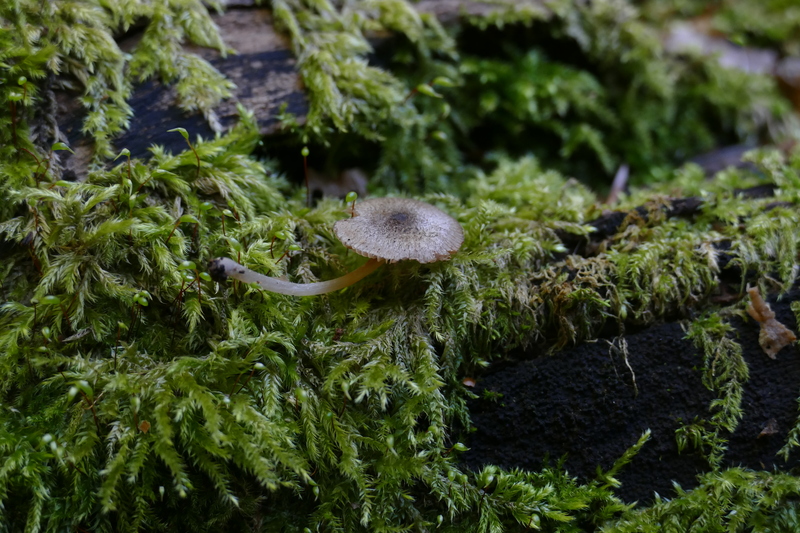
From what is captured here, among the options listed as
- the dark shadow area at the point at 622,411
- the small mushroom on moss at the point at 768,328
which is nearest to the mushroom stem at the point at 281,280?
the dark shadow area at the point at 622,411

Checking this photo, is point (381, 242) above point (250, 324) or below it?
above

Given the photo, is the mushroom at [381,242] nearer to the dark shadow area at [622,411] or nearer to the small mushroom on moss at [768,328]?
the dark shadow area at [622,411]

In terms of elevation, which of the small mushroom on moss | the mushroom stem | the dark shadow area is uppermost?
the mushroom stem

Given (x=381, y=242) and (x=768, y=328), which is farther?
(x=768, y=328)

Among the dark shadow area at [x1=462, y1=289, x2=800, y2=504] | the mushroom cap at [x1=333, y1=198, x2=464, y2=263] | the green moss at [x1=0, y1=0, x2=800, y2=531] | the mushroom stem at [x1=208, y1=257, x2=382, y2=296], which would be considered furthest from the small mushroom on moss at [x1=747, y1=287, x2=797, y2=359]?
the mushroom stem at [x1=208, y1=257, x2=382, y2=296]

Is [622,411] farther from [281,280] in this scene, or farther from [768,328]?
[281,280]

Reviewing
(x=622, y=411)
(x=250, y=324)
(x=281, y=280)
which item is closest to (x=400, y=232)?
(x=281, y=280)

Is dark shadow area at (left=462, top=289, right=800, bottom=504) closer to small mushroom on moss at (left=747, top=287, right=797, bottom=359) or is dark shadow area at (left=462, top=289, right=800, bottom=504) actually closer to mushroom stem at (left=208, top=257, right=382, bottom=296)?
small mushroom on moss at (left=747, top=287, right=797, bottom=359)
